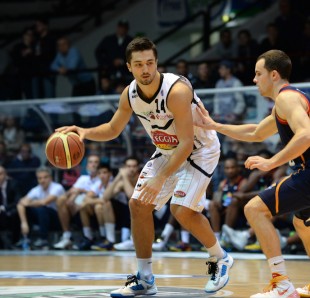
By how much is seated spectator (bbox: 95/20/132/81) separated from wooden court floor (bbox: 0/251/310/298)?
424cm

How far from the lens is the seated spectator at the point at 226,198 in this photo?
41.7 feet

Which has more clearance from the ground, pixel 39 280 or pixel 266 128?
pixel 266 128

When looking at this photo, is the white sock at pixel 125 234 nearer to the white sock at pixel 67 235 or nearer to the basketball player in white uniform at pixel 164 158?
the white sock at pixel 67 235

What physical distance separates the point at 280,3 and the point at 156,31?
3.82 metres

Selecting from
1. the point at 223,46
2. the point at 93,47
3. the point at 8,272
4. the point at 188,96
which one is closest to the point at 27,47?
the point at 93,47

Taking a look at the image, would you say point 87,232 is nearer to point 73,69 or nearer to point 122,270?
point 73,69

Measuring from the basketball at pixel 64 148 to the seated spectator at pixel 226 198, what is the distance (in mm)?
5492

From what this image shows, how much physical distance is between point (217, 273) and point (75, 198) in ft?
22.7

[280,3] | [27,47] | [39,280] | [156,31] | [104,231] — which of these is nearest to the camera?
[39,280]

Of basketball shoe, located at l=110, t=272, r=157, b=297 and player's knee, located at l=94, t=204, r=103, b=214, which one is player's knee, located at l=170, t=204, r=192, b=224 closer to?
basketball shoe, located at l=110, t=272, r=157, b=297

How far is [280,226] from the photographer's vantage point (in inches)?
486

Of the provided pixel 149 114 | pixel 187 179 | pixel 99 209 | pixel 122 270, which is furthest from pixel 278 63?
pixel 99 209

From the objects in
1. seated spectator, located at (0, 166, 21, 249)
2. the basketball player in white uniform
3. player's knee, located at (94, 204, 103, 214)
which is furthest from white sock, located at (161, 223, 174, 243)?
the basketball player in white uniform

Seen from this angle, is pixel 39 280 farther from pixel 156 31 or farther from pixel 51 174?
pixel 156 31
